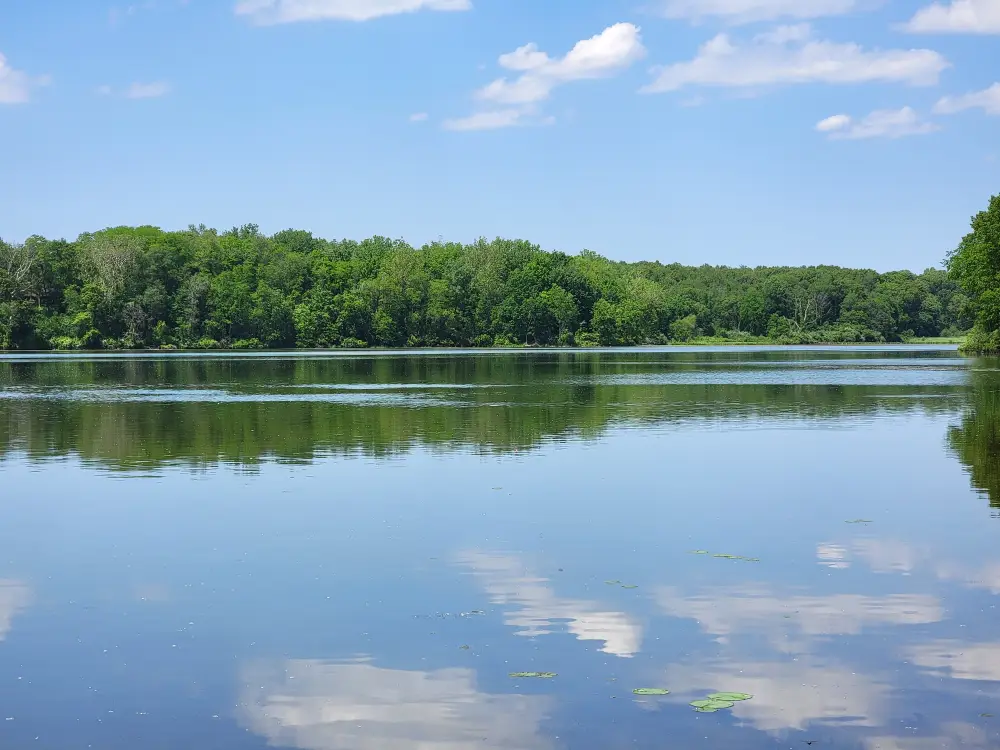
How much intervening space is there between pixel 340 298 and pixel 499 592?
474 ft

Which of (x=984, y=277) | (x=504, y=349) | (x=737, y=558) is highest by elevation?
(x=984, y=277)

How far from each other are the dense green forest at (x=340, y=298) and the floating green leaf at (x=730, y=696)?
132 metres

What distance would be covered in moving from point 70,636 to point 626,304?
15676 centimetres

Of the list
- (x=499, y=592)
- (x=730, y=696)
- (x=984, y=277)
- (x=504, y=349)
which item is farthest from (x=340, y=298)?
(x=730, y=696)

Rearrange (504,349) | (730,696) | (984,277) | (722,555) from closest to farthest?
(730,696), (722,555), (984,277), (504,349)

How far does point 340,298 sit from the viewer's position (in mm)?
155500

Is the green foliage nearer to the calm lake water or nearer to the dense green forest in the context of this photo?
the dense green forest

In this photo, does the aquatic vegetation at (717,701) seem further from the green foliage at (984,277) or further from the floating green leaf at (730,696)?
the green foliage at (984,277)

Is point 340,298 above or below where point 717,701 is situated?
above

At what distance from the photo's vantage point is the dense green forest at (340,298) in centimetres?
14175

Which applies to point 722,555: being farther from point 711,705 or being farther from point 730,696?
point 711,705

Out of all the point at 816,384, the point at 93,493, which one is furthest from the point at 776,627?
the point at 816,384

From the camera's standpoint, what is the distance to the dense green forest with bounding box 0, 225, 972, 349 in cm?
14175

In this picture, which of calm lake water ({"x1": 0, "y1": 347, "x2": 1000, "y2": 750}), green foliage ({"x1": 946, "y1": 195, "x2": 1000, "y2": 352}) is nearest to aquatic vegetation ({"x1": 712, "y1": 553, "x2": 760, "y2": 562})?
calm lake water ({"x1": 0, "y1": 347, "x2": 1000, "y2": 750})
